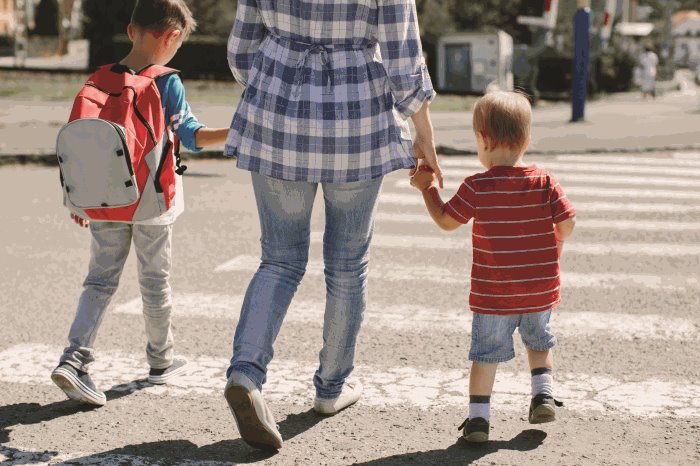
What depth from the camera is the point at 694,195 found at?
34.3ft

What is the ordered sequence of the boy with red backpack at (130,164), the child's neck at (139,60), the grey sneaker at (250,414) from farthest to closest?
the child's neck at (139,60) → the boy with red backpack at (130,164) → the grey sneaker at (250,414)

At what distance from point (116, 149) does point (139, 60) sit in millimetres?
430

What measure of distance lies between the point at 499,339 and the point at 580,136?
1341cm

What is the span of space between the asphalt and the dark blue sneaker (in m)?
9.74

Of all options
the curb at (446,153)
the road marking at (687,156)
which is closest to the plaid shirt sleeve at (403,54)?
the curb at (446,153)

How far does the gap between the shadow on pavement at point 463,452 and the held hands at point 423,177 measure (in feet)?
2.88

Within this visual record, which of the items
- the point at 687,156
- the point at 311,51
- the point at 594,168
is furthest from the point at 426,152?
the point at 687,156

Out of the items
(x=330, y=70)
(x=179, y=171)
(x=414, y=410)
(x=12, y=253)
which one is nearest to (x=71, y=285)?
(x=12, y=253)

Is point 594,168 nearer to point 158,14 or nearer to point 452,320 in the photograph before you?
point 452,320

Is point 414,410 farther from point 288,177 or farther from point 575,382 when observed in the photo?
point 288,177

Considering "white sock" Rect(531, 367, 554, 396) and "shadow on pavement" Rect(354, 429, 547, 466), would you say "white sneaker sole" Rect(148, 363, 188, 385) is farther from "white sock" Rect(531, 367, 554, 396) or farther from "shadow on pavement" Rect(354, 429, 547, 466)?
"white sock" Rect(531, 367, 554, 396)

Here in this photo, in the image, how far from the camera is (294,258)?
3.75 m

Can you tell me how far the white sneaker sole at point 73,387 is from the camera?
13.1ft

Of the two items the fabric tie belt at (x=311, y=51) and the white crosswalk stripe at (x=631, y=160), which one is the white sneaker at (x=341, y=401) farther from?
the white crosswalk stripe at (x=631, y=160)
